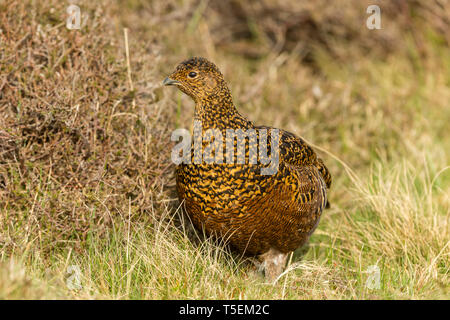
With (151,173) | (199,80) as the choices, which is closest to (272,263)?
(151,173)

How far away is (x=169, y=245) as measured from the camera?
321 cm

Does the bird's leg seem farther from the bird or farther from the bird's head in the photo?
the bird's head

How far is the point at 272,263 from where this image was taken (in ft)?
11.7

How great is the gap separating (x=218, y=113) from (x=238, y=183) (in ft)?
1.37

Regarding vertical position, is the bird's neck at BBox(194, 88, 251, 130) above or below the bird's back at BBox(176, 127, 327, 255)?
above

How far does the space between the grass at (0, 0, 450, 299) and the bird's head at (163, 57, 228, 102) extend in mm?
645

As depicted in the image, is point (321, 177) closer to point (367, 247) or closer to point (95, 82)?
point (367, 247)

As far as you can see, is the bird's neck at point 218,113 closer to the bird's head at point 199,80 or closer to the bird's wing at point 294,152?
A: the bird's head at point 199,80

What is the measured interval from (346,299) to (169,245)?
1.02 metres

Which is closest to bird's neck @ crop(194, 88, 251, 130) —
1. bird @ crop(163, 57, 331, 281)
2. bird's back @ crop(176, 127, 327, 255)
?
bird @ crop(163, 57, 331, 281)

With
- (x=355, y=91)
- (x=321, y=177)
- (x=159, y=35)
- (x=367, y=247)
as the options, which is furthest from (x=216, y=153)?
(x=355, y=91)

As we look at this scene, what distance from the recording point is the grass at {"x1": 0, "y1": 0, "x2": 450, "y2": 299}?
10.0 ft

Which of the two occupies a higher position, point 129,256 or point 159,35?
point 159,35

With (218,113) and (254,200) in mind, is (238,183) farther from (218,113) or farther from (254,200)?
(218,113)
